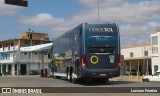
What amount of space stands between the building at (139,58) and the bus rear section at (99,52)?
5167 centimetres

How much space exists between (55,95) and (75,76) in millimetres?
9644

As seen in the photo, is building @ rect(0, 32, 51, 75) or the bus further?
building @ rect(0, 32, 51, 75)

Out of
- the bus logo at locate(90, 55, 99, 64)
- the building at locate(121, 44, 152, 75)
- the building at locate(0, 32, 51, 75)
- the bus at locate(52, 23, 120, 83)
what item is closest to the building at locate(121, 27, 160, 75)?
the building at locate(121, 44, 152, 75)

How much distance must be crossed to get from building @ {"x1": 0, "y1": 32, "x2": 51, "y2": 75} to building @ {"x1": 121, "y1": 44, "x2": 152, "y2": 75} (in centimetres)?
1815

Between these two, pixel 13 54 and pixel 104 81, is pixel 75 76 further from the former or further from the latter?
pixel 13 54

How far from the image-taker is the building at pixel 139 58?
80.1 metres

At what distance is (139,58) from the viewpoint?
8125 cm

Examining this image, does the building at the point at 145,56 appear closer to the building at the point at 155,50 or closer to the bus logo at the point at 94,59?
the building at the point at 155,50

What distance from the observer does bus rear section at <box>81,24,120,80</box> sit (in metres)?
25.8

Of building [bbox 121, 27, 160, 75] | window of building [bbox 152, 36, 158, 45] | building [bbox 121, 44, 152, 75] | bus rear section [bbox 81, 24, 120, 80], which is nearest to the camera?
bus rear section [bbox 81, 24, 120, 80]

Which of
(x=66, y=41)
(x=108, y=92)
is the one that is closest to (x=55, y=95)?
(x=108, y=92)

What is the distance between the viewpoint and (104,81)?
28.7 metres

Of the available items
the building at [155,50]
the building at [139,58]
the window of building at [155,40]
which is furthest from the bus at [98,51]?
the building at [139,58]

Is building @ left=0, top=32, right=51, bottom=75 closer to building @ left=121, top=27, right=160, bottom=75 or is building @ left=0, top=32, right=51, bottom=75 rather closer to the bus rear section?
building @ left=121, top=27, right=160, bottom=75
